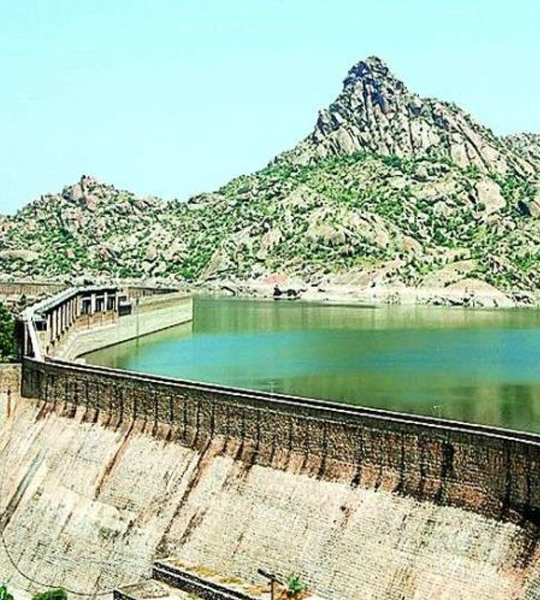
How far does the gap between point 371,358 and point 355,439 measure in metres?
46.9

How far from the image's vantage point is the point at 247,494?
1210 inches

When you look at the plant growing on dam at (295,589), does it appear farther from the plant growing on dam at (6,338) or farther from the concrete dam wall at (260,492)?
the plant growing on dam at (6,338)

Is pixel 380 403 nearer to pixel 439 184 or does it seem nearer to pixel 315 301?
pixel 315 301

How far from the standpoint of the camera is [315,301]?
154500 millimetres

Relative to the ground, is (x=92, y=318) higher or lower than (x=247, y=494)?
higher

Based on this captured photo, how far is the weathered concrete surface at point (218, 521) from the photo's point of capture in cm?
2528

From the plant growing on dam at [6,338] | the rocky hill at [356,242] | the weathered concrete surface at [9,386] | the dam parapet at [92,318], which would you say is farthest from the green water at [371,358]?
the rocky hill at [356,242]

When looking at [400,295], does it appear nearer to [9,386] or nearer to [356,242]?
[356,242]

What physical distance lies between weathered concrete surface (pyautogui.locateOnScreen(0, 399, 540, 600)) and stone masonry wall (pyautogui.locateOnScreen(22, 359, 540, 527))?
0.28 metres

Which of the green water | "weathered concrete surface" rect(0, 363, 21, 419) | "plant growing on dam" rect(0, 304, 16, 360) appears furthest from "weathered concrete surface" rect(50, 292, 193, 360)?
"weathered concrete surface" rect(0, 363, 21, 419)

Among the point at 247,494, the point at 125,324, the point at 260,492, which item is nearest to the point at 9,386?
the point at 247,494

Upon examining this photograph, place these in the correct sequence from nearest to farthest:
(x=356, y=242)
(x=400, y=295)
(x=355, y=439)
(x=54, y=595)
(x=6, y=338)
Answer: (x=355, y=439), (x=54, y=595), (x=6, y=338), (x=400, y=295), (x=356, y=242)

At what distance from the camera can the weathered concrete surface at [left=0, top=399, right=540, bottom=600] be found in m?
25.3

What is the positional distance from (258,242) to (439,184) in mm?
33282
